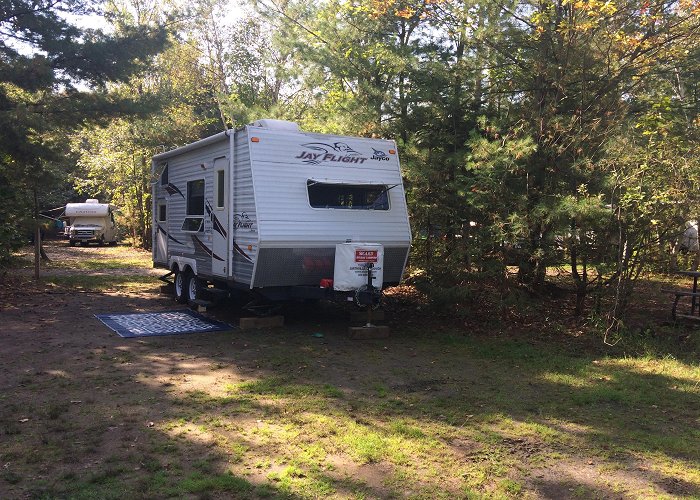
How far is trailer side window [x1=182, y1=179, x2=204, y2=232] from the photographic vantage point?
32.8 feet

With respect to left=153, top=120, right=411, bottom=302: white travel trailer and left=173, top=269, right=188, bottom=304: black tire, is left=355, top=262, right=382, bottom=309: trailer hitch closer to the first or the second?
left=153, top=120, right=411, bottom=302: white travel trailer

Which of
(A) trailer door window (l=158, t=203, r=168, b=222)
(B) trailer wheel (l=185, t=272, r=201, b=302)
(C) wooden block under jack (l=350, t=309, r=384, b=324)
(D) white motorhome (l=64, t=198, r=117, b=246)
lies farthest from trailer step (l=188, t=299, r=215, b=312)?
(D) white motorhome (l=64, t=198, r=117, b=246)

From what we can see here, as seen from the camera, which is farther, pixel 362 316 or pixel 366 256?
pixel 362 316

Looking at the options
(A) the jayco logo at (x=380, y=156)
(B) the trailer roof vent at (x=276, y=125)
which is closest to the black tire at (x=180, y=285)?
(B) the trailer roof vent at (x=276, y=125)

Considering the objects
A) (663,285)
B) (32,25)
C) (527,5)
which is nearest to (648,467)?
(663,285)

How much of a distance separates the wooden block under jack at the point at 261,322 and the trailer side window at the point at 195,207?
6.73 ft

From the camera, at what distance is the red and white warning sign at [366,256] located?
26.7ft

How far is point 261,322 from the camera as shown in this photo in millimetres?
9031

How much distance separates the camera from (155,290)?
13523 millimetres

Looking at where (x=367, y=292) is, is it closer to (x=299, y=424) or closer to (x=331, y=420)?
(x=331, y=420)

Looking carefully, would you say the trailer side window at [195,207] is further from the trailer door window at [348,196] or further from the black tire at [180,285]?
the trailer door window at [348,196]

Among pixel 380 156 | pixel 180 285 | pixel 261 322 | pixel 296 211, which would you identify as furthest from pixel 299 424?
pixel 180 285

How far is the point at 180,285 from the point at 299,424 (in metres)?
7.07

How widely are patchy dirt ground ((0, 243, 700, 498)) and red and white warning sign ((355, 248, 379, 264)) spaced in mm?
1217
